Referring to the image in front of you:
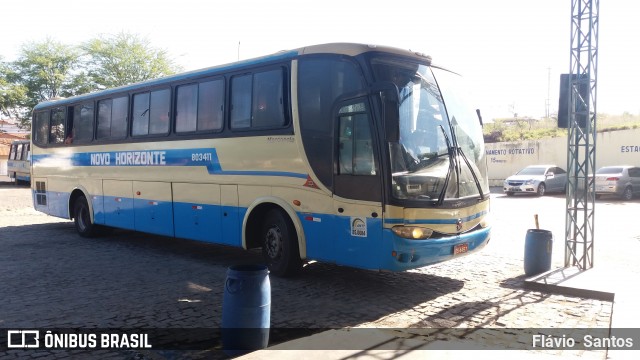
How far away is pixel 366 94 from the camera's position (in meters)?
6.74

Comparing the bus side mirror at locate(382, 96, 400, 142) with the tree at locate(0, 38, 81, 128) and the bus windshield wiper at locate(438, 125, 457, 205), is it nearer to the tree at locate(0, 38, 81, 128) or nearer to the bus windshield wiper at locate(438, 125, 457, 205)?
the bus windshield wiper at locate(438, 125, 457, 205)

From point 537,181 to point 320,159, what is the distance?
20779mm

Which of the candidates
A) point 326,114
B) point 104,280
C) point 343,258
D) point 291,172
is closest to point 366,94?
point 326,114

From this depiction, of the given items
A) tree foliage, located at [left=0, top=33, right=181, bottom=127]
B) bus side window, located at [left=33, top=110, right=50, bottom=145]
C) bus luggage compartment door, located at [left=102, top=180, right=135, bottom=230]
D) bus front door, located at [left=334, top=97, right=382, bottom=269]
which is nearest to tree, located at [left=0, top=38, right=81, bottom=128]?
tree foliage, located at [left=0, top=33, right=181, bottom=127]

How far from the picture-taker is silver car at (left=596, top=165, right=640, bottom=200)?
Result: 900 inches

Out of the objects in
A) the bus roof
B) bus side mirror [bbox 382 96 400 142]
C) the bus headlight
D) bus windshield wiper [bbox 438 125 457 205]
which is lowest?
the bus headlight

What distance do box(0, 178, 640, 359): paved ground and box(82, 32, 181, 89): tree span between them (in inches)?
1031

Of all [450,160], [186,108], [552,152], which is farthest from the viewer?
[552,152]

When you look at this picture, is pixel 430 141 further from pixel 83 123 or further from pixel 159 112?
pixel 83 123

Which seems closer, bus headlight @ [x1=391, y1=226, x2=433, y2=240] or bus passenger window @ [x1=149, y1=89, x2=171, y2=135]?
bus headlight @ [x1=391, y1=226, x2=433, y2=240]

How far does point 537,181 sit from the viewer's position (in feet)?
82.3

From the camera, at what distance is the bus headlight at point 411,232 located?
21.2ft

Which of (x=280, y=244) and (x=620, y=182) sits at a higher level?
(x=620, y=182)

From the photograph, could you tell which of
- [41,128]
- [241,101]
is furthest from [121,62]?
[241,101]
